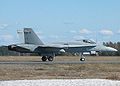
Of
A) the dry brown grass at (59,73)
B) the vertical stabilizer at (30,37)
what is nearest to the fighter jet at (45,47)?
the vertical stabilizer at (30,37)

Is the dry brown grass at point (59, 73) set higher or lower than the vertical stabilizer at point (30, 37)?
lower

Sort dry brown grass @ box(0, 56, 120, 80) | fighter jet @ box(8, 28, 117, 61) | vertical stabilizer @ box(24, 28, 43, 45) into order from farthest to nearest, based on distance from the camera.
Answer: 1. vertical stabilizer @ box(24, 28, 43, 45)
2. fighter jet @ box(8, 28, 117, 61)
3. dry brown grass @ box(0, 56, 120, 80)

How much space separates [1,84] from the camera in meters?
17.4

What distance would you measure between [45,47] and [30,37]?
9.17ft

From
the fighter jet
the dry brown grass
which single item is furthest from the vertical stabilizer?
the dry brown grass

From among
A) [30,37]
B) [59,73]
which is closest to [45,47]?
[30,37]

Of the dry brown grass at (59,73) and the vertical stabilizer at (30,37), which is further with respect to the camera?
the vertical stabilizer at (30,37)

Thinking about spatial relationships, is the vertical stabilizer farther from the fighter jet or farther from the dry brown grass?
the dry brown grass

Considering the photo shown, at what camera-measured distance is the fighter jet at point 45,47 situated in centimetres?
5531

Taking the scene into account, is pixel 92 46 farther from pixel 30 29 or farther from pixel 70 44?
pixel 30 29

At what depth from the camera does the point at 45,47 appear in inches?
2217

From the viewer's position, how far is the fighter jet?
2178 inches

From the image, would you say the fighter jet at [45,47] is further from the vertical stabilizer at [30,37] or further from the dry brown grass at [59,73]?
the dry brown grass at [59,73]

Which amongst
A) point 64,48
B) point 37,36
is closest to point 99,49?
point 64,48
